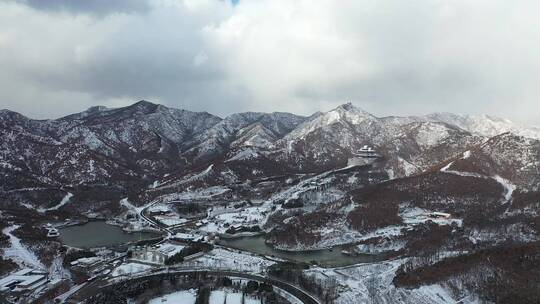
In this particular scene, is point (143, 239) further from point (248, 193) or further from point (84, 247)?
point (248, 193)

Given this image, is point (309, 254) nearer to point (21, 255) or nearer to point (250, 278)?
point (250, 278)

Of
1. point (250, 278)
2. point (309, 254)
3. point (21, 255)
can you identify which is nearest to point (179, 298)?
point (250, 278)

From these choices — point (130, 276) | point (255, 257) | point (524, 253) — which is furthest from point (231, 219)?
point (524, 253)

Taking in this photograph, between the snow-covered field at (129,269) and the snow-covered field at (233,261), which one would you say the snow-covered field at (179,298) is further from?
the snow-covered field at (233,261)

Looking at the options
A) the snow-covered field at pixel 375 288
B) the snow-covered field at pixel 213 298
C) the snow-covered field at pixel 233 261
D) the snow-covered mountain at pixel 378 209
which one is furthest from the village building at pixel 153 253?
the snow-covered field at pixel 375 288

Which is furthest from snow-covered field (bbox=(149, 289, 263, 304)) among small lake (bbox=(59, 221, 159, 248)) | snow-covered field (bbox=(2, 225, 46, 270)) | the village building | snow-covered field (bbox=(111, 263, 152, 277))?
small lake (bbox=(59, 221, 159, 248))

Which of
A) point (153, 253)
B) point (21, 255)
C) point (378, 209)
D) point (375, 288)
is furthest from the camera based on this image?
point (378, 209)
